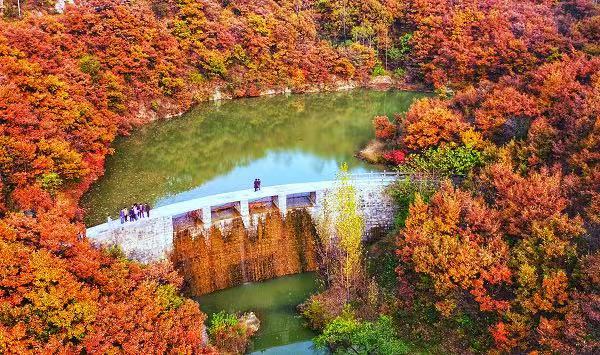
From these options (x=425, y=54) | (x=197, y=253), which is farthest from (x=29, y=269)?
(x=425, y=54)

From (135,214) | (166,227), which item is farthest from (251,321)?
(135,214)

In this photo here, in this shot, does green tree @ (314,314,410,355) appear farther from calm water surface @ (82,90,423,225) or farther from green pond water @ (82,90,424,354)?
calm water surface @ (82,90,423,225)

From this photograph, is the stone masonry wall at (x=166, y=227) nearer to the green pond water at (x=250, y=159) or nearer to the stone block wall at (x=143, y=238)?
the stone block wall at (x=143, y=238)

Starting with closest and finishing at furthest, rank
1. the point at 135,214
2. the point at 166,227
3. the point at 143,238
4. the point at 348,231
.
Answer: the point at 348,231, the point at 135,214, the point at 143,238, the point at 166,227

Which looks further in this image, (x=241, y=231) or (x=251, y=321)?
(x=241, y=231)

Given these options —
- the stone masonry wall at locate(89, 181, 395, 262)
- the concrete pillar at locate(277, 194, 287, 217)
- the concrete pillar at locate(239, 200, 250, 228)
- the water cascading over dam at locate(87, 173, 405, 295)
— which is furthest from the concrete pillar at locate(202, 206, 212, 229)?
the concrete pillar at locate(277, 194, 287, 217)

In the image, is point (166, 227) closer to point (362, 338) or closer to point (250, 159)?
point (362, 338)
